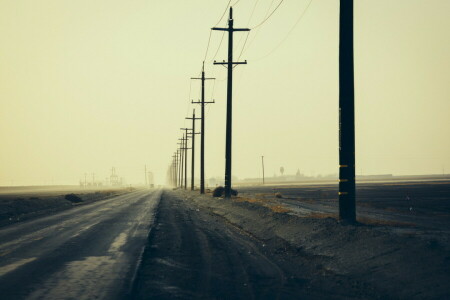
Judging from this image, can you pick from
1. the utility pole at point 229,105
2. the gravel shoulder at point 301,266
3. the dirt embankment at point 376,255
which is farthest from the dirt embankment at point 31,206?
the dirt embankment at point 376,255

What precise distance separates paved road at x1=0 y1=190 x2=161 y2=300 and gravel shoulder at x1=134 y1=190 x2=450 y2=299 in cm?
53

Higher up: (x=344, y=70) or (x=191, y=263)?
(x=344, y=70)

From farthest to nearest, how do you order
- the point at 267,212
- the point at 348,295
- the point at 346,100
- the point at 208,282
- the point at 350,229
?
the point at 267,212 < the point at 346,100 < the point at 350,229 < the point at 208,282 < the point at 348,295

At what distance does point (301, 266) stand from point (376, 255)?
1681mm

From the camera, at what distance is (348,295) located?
330 inches

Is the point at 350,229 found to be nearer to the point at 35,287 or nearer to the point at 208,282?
the point at 208,282

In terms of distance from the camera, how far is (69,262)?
448 inches

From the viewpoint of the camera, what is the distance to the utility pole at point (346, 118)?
15.3 meters

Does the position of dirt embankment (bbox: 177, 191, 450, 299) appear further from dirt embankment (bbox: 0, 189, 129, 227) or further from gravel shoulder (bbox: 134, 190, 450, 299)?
dirt embankment (bbox: 0, 189, 129, 227)

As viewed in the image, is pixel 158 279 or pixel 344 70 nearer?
pixel 158 279

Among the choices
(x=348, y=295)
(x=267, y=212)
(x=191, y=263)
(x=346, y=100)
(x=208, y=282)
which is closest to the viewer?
(x=348, y=295)

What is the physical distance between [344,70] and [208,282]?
9.13 m

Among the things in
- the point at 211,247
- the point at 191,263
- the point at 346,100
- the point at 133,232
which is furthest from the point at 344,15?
the point at 133,232

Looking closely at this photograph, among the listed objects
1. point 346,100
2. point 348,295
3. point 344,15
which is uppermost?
point 344,15
